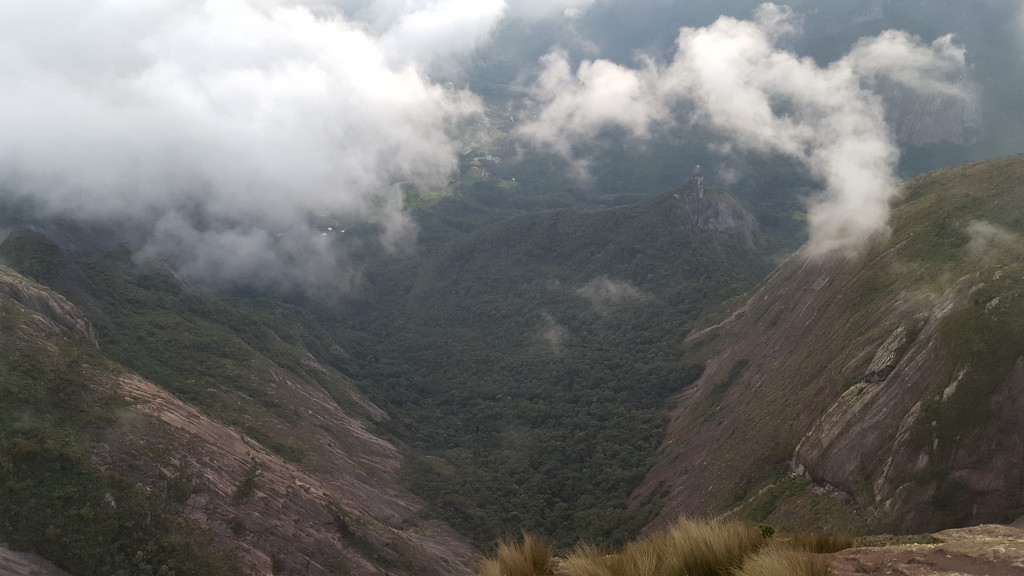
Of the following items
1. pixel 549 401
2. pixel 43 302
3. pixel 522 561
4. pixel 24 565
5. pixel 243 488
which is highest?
pixel 549 401

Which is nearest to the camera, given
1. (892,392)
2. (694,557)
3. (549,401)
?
(694,557)

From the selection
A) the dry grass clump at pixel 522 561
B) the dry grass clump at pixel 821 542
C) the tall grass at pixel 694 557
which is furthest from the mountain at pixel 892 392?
the dry grass clump at pixel 522 561

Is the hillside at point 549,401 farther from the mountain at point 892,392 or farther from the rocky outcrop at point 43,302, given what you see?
the rocky outcrop at point 43,302

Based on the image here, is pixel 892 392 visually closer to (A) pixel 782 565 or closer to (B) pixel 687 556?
(B) pixel 687 556

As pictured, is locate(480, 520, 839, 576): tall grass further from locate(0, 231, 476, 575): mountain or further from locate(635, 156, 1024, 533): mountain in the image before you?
locate(0, 231, 476, 575): mountain

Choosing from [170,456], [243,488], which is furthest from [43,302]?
[243,488]

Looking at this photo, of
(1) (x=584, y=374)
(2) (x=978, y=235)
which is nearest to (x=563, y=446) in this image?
(1) (x=584, y=374)

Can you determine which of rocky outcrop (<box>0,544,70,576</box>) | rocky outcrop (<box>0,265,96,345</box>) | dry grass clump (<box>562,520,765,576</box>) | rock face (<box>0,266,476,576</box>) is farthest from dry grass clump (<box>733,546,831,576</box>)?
rocky outcrop (<box>0,265,96,345</box>)
